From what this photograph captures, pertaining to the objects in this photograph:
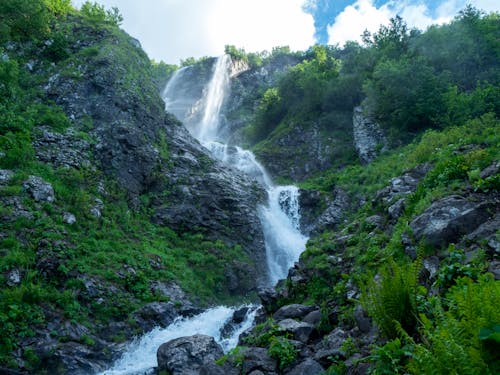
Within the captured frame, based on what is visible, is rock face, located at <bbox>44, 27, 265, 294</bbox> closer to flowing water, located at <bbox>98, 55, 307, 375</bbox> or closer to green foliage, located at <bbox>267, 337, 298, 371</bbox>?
flowing water, located at <bbox>98, 55, 307, 375</bbox>

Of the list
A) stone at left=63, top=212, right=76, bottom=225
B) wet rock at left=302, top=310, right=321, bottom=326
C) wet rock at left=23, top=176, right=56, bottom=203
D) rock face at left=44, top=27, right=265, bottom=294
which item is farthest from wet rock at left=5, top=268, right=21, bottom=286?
wet rock at left=302, top=310, right=321, bottom=326

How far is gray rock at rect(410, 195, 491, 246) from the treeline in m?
13.9

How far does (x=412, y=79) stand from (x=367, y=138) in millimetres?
4969

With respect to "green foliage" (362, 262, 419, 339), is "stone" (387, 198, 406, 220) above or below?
above

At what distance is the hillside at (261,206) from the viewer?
5551 millimetres

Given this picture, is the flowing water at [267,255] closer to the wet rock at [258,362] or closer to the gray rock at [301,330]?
the gray rock at [301,330]

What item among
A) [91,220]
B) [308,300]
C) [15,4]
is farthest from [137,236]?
[15,4]

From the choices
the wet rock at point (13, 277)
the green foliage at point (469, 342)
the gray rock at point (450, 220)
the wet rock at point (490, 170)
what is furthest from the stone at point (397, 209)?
the wet rock at point (13, 277)

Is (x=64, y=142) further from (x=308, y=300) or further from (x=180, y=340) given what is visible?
(x=308, y=300)

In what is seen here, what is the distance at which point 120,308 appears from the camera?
13.2 m

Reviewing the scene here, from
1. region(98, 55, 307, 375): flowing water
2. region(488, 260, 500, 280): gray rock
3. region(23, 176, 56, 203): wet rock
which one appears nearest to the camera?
region(488, 260, 500, 280): gray rock

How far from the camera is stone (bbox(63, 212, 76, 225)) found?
14.8 metres

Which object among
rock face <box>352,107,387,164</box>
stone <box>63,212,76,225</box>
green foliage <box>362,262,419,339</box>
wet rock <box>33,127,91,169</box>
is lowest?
green foliage <box>362,262,419,339</box>

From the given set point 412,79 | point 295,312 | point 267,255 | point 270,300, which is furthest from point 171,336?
point 412,79
